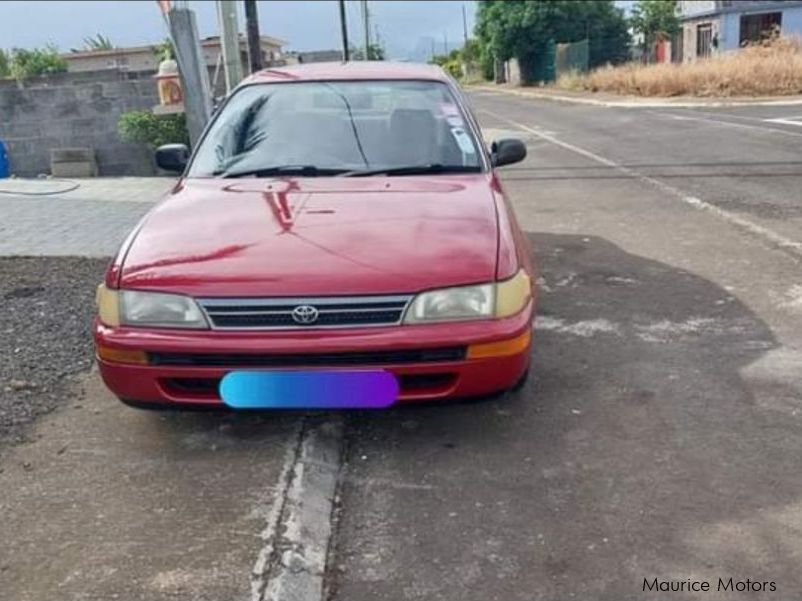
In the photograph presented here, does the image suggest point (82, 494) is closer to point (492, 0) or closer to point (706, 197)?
point (706, 197)

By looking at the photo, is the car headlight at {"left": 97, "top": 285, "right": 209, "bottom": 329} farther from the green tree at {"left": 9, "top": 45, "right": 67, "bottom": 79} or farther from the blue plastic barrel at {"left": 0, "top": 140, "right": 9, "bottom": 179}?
the green tree at {"left": 9, "top": 45, "right": 67, "bottom": 79}

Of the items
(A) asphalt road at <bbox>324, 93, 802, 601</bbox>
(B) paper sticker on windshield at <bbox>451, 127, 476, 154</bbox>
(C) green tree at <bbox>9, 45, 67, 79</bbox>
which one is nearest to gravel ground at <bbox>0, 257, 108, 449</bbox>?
(A) asphalt road at <bbox>324, 93, 802, 601</bbox>

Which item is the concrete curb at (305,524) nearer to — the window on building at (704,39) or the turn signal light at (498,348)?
the turn signal light at (498,348)

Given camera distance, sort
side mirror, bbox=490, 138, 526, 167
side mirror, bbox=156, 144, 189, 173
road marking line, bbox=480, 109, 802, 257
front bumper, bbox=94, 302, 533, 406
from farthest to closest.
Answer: road marking line, bbox=480, 109, 802, 257 < side mirror, bbox=490, 138, 526, 167 < side mirror, bbox=156, 144, 189, 173 < front bumper, bbox=94, 302, 533, 406

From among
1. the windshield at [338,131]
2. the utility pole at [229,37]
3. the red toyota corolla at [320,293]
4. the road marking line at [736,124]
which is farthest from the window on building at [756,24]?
the red toyota corolla at [320,293]

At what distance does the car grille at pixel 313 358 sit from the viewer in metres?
3.16

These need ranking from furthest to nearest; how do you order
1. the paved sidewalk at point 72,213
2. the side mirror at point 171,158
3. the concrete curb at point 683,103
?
the concrete curb at point 683,103 → the paved sidewalk at point 72,213 → the side mirror at point 171,158

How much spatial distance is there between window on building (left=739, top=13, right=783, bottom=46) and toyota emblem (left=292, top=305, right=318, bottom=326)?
127ft

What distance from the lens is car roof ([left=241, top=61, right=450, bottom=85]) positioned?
504cm

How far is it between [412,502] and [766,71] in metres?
25.1

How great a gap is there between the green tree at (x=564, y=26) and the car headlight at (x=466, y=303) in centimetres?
4496

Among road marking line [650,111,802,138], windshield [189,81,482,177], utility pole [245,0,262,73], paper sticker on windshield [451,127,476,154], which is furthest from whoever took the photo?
road marking line [650,111,802,138]

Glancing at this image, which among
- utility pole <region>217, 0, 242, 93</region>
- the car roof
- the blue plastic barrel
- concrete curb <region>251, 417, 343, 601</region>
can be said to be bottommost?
→ concrete curb <region>251, 417, 343, 601</region>

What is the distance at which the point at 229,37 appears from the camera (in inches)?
466
